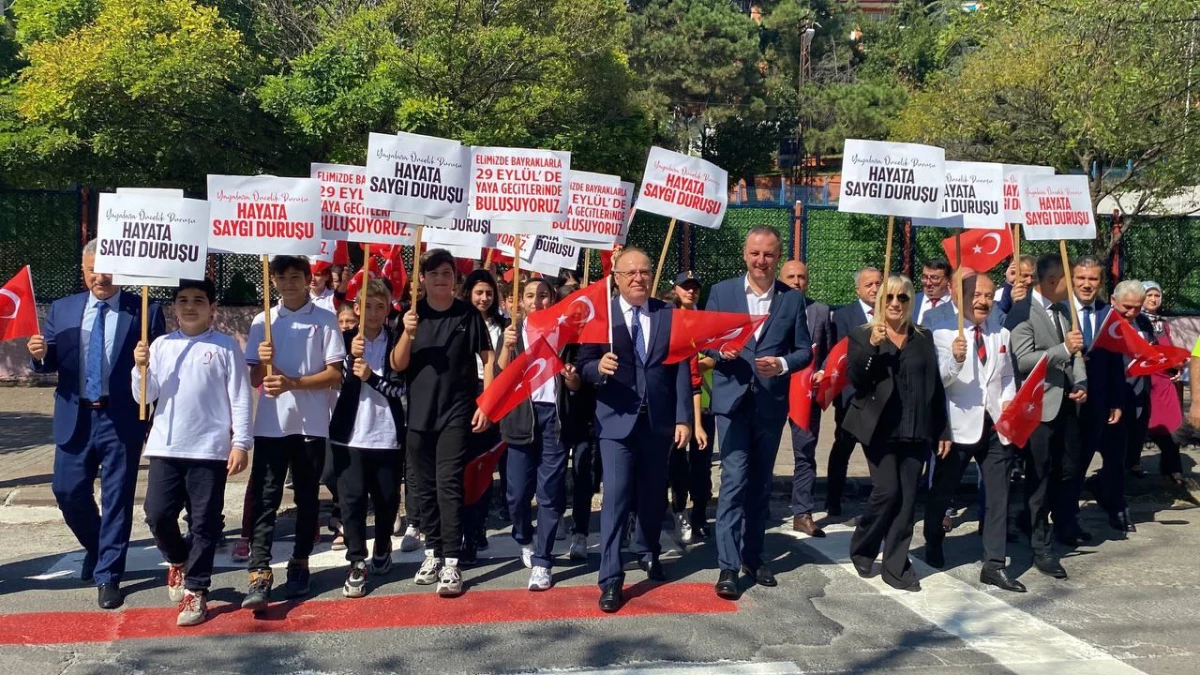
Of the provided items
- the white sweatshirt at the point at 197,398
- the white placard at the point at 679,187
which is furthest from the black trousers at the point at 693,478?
the white sweatshirt at the point at 197,398

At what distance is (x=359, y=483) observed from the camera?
682 cm

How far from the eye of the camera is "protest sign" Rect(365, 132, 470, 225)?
727cm

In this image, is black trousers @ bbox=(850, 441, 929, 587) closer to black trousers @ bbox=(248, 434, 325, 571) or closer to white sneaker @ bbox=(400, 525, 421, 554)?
white sneaker @ bbox=(400, 525, 421, 554)

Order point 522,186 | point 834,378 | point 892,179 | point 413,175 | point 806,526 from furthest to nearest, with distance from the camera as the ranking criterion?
point 806,526, point 522,186, point 892,179, point 834,378, point 413,175

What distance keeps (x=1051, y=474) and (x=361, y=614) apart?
4.59 meters

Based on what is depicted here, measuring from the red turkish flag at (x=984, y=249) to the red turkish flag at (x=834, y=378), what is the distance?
2444mm

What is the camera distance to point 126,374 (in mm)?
6707

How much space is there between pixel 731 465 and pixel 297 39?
1732cm

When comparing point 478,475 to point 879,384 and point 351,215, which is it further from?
point 879,384

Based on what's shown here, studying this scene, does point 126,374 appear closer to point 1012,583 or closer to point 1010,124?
point 1012,583

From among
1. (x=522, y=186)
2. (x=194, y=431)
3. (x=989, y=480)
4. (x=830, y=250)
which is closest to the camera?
(x=194, y=431)

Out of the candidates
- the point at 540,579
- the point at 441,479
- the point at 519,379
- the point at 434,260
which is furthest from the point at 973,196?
the point at 441,479

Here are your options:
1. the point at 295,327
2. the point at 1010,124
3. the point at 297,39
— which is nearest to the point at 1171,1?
the point at 1010,124

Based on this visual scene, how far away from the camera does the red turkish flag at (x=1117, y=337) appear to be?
27.2 ft
